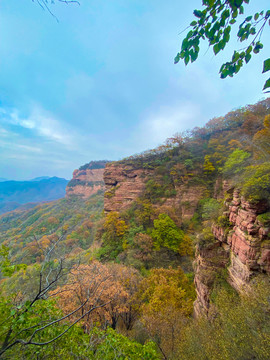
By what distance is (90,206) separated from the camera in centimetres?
5588

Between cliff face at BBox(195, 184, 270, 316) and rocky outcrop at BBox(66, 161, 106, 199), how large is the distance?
6547 centimetres

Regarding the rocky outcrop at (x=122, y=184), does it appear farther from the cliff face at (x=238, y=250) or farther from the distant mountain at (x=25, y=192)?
the distant mountain at (x=25, y=192)

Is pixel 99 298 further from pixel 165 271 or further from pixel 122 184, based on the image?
pixel 122 184

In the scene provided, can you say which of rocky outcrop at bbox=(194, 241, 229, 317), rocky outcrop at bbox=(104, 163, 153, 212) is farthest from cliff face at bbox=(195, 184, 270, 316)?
rocky outcrop at bbox=(104, 163, 153, 212)

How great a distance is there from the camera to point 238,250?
7.10 m

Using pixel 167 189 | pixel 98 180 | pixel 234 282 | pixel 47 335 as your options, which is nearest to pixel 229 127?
pixel 167 189

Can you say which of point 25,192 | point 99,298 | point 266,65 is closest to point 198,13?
point 266,65

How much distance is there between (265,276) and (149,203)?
16.8 m

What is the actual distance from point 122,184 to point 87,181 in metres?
56.2

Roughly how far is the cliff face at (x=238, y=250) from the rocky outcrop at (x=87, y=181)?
6547cm

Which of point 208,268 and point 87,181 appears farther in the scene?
point 87,181

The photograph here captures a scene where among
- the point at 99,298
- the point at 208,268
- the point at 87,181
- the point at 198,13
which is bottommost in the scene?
the point at 99,298

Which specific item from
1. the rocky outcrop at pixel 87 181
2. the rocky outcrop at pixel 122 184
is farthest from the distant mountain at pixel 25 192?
the rocky outcrop at pixel 122 184

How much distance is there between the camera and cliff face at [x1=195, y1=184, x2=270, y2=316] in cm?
612
